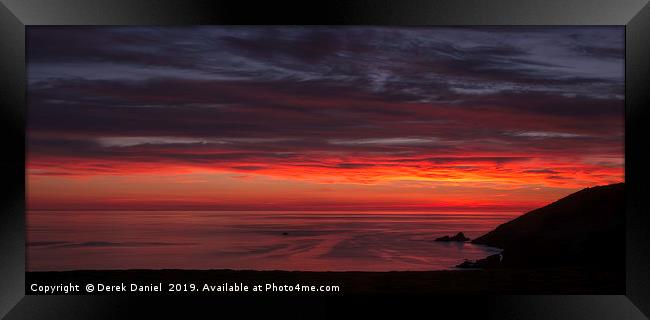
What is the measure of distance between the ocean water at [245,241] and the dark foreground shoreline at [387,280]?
34 mm

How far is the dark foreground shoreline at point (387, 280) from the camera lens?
3.19 meters

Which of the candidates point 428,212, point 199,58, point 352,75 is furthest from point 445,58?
point 199,58

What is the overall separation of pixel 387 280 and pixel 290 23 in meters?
1.30

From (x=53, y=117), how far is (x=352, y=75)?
1.43m

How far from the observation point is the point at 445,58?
10.5ft

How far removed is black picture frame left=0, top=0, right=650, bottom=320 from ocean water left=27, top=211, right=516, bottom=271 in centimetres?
16

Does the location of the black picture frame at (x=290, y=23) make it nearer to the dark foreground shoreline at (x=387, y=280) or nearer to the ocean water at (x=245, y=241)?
the dark foreground shoreline at (x=387, y=280)

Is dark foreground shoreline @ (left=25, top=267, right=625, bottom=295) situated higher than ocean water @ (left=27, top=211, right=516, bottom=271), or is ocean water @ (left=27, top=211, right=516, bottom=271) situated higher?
ocean water @ (left=27, top=211, right=516, bottom=271)

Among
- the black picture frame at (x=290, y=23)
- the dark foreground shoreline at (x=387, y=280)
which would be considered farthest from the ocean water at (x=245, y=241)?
the black picture frame at (x=290, y=23)

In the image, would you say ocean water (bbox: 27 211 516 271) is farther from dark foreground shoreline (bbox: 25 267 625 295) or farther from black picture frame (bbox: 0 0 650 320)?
black picture frame (bbox: 0 0 650 320)

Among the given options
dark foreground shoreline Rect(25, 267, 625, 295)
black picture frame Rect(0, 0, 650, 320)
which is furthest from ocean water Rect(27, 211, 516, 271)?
black picture frame Rect(0, 0, 650, 320)

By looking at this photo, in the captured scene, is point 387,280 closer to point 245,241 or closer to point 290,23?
point 245,241

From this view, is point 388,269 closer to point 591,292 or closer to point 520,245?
point 520,245

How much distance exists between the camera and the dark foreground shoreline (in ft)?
10.5
